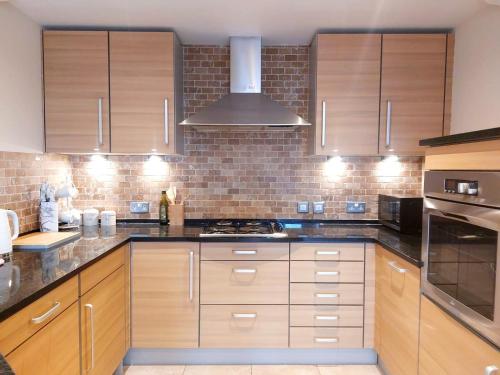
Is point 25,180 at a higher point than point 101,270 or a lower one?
higher

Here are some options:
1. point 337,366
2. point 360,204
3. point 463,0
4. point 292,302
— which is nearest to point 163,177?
point 292,302

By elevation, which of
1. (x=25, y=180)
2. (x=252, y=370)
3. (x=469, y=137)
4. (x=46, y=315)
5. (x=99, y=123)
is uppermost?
(x=99, y=123)

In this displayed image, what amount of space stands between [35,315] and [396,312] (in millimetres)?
1825

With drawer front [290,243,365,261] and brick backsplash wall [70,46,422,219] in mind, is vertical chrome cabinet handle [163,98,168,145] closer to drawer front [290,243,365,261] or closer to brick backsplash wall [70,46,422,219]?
brick backsplash wall [70,46,422,219]

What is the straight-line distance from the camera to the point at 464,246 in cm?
142

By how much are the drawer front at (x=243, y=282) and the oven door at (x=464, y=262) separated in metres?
0.98

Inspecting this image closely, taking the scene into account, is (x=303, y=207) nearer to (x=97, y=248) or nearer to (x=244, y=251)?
(x=244, y=251)

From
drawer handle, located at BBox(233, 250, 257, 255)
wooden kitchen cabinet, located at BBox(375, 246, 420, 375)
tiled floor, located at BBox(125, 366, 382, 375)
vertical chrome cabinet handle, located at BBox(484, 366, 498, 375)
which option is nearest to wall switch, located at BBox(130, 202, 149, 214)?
drawer handle, located at BBox(233, 250, 257, 255)

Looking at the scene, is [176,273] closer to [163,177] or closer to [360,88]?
[163,177]

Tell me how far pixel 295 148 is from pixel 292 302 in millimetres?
1226

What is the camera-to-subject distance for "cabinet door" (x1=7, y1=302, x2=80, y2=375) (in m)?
1.22

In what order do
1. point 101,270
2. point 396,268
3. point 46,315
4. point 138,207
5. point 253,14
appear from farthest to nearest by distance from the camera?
point 138,207 → point 253,14 → point 396,268 → point 101,270 → point 46,315

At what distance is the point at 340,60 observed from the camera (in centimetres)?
259

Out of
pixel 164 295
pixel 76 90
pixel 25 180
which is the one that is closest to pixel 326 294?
pixel 164 295
